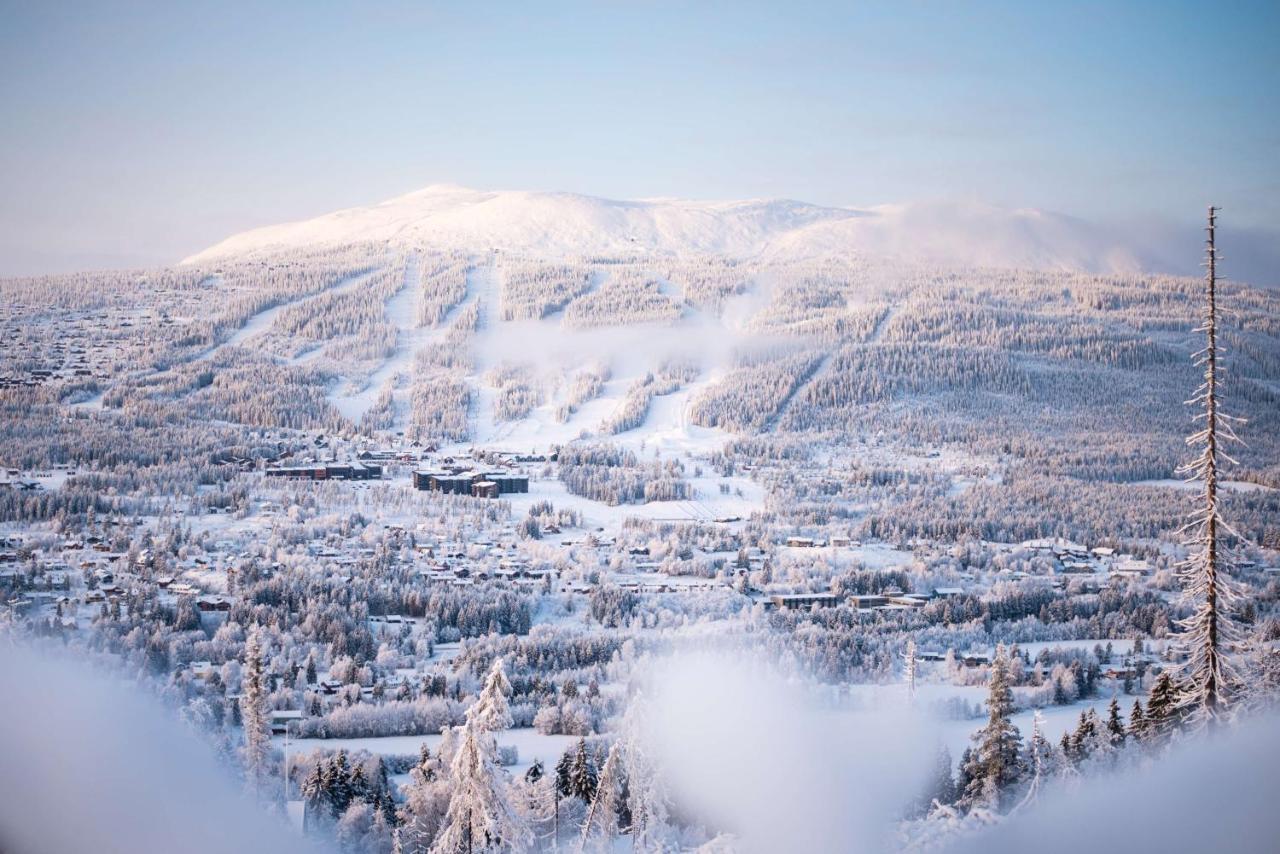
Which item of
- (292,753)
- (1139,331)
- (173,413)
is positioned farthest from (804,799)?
(1139,331)

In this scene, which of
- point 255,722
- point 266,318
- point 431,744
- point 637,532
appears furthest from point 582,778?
point 266,318

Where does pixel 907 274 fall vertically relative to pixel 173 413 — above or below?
above

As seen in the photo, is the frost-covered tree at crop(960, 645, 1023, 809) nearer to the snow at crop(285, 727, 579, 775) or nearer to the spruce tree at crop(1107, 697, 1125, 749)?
the spruce tree at crop(1107, 697, 1125, 749)

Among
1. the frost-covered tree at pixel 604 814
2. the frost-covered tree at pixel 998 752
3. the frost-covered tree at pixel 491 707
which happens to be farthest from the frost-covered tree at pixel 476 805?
the frost-covered tree at pixel 998 752

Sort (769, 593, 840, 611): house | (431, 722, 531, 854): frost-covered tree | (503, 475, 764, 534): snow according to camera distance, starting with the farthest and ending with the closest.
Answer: (503, 475, 764, 534): snow, (769, 593, 840, 611): house, (431, 722, 531, 854): frost-covered tree

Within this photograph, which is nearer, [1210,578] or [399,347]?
[1210,578]

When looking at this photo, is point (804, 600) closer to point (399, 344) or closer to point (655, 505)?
point (655, 505)

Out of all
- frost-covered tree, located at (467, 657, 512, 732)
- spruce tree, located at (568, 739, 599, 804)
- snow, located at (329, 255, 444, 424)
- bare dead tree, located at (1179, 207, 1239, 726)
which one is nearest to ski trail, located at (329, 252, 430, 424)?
snow, located at (329, 255, 444, 424)

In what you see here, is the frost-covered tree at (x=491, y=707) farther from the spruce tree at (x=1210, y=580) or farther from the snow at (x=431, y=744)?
the snow at (x=431, y=744)

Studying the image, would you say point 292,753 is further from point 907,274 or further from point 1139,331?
point 907,274
